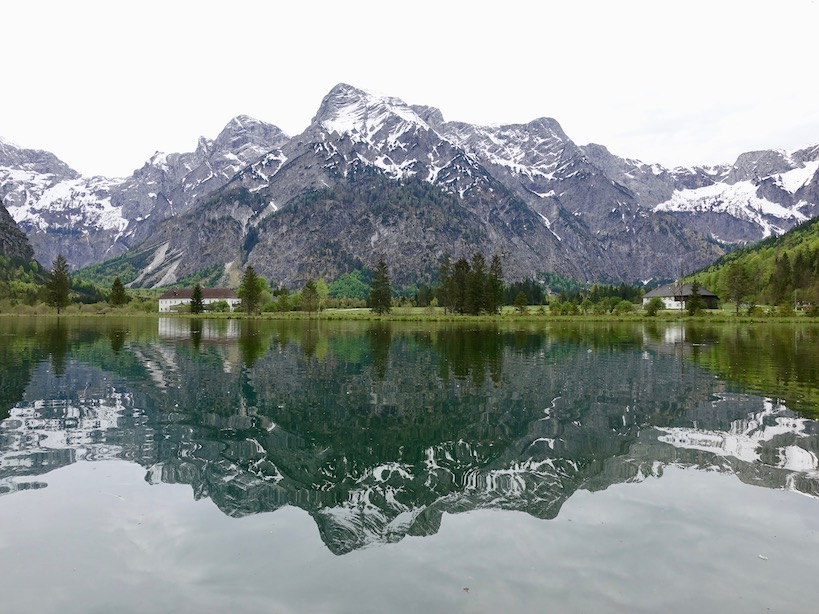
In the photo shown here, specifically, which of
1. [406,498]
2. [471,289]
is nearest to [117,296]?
[471,289]

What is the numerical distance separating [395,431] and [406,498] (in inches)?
302

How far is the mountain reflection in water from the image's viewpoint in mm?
→ 16953

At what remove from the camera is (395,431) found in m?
24.0

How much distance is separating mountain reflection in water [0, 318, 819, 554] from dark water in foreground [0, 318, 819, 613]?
129mm

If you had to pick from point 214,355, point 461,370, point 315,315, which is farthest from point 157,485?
point 315,315

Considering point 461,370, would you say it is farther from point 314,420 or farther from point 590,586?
point 590,586

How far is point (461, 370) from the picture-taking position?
4434 centimetres

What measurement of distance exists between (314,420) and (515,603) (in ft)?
54.3

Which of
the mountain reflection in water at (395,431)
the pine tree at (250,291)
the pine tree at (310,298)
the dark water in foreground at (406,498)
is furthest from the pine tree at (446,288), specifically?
the dark water in foreground at (406,498)

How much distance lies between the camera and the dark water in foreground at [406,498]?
1127 centimetres

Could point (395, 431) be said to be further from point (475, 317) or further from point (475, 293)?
point (475, 293)

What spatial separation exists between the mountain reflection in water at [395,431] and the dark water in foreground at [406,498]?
129mm

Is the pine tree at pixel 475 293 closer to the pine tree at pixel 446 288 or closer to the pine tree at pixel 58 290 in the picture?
the pine tree at pixel 446 288

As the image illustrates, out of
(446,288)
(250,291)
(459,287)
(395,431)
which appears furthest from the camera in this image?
(250,291)
